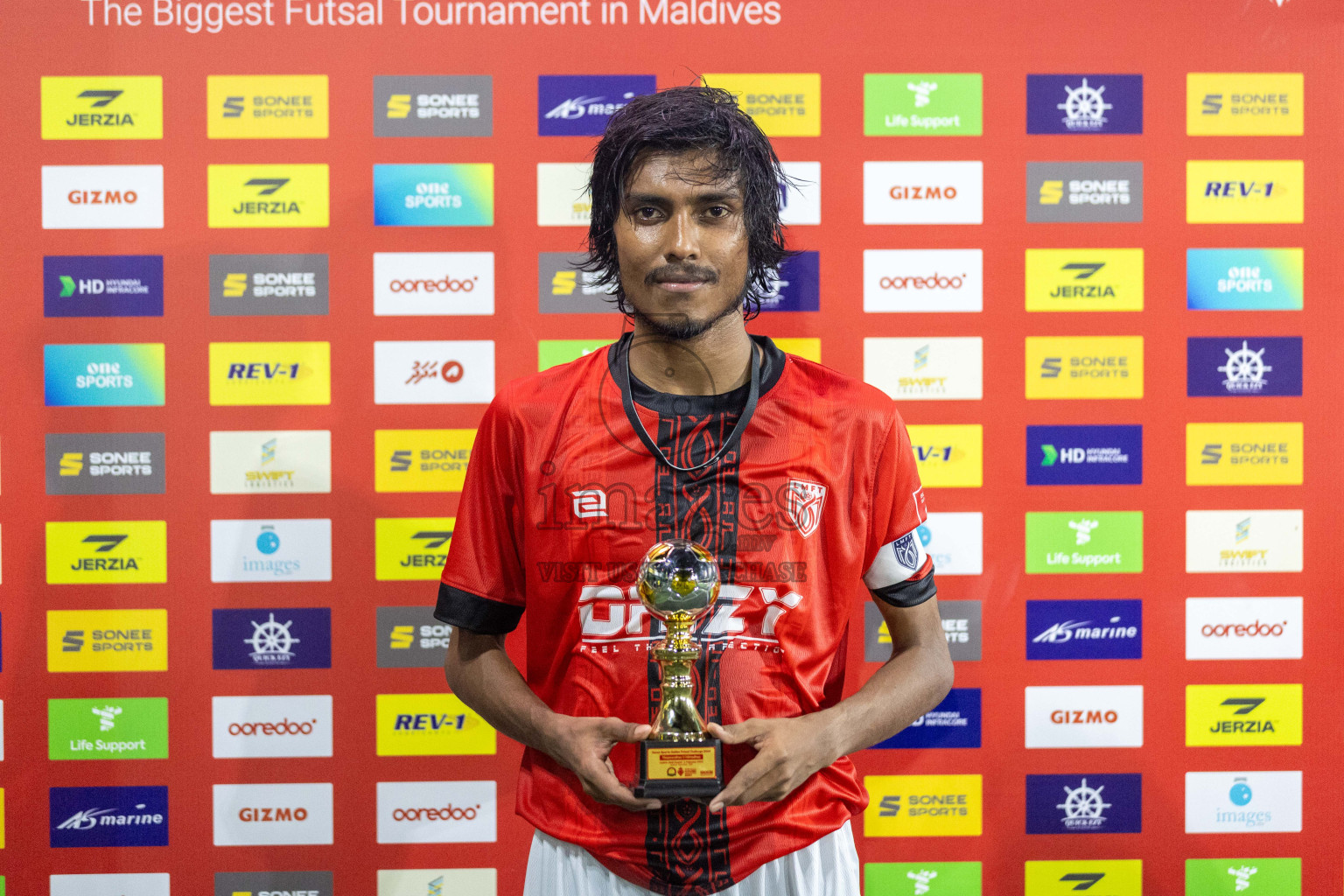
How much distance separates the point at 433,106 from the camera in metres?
1.93

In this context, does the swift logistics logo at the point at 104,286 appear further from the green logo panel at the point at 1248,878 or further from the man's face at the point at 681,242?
the green logo panel at the point at 1248,878

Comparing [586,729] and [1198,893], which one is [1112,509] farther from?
[586,729]

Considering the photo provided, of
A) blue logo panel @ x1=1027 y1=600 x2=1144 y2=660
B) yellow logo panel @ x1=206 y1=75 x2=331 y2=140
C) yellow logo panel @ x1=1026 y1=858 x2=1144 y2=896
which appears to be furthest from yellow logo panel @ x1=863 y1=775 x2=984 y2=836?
yellow logo panel @ x1=206 y1=75 x2=331 y2=140

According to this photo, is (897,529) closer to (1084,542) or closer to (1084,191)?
(1084,542)

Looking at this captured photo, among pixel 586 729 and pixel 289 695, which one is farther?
pixel 289 695

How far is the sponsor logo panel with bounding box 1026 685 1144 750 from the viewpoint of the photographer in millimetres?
2010

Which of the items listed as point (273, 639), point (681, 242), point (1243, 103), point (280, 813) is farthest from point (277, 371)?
point (1243, 103)

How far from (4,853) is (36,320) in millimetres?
1197

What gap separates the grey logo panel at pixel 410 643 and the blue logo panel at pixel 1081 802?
1.37 metres

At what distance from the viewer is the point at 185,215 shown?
1.95 metres

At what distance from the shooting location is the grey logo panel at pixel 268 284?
76.7 inches

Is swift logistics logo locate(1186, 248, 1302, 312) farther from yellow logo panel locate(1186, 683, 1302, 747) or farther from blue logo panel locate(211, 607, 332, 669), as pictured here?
blue logo panel locate(211, 607, 332, 669)

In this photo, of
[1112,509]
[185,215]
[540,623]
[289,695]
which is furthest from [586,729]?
[185,215]

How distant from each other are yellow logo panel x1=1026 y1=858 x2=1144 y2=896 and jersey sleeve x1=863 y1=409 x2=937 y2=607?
1.01 meters
